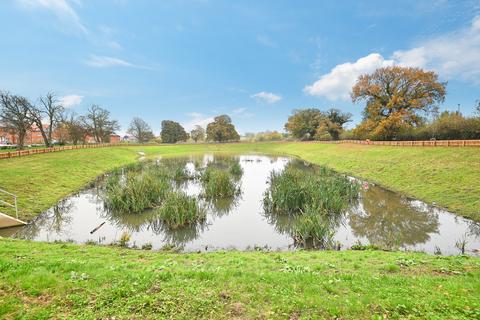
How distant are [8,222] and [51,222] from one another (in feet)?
4.69

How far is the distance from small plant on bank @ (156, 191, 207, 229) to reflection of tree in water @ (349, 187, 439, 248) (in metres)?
6.78

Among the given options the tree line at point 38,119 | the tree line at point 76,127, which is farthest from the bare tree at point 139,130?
the tree line at point 38,119

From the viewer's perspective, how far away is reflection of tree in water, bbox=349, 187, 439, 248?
30.0 feet

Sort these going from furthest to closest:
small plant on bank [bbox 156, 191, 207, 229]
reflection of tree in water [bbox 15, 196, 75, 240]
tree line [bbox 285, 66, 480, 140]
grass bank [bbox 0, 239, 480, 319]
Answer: tree line [bbox 285, 66, 480, 140] → small plant on bank [bbox 156, 191, 207, 229] → reflection of tree in water [bbox 15, 196, 75, 240] → grass bank [bbox 0, 239, 480, 319]

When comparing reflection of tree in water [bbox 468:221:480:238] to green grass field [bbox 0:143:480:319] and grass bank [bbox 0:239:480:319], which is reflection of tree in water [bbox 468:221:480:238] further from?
grass bank [bbox 0:239:480:319]

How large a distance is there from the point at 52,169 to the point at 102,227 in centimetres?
1418

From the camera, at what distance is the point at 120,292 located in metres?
4.14

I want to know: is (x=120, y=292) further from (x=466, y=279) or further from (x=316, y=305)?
(x=466, y=279)

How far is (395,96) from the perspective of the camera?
3778 centimetres

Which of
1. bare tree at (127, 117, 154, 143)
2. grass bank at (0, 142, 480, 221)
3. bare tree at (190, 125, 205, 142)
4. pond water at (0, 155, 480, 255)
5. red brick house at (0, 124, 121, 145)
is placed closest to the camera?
pond water at (0, 155, 480, 255)

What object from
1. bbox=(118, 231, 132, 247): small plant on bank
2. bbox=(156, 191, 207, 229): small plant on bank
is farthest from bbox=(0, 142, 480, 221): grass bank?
bbox=(156, 191, 207, 229): small plant on bank

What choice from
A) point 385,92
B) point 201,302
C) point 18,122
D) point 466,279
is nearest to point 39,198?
point 201,302

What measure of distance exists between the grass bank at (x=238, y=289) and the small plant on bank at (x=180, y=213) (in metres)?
4.35

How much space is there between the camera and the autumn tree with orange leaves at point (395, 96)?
35844mm
